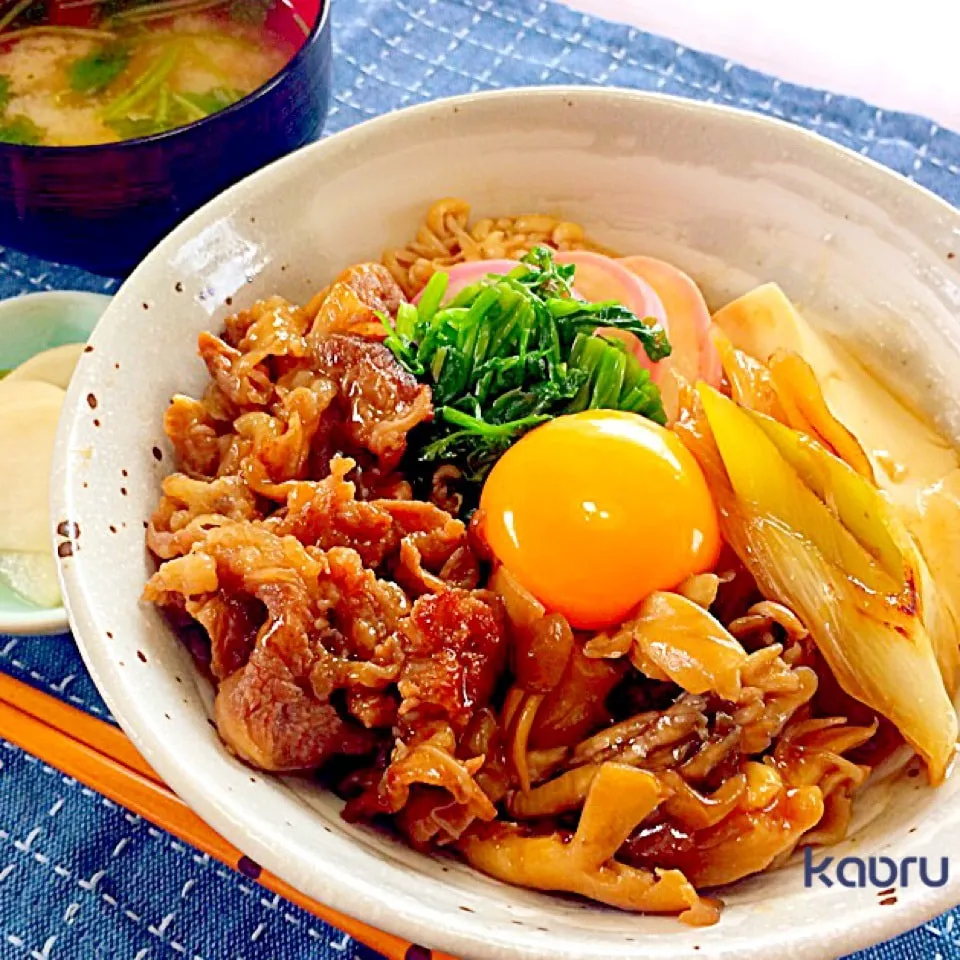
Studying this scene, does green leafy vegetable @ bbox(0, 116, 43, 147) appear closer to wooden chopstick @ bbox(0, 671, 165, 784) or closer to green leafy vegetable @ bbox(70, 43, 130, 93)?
green leafy vegetable @ bbox(70, 43, 130, 93)

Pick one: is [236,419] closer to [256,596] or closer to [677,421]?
[256,596]

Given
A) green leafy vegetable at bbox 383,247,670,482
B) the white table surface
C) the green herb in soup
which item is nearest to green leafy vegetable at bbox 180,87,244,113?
the green herb in soup

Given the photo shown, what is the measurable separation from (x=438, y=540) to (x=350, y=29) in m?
2.73

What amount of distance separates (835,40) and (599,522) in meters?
3.07

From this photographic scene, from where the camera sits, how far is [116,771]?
8.05ft

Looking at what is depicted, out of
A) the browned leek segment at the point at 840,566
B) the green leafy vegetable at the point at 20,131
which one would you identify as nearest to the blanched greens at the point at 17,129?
the green leafy vegetable at the point at 20,131

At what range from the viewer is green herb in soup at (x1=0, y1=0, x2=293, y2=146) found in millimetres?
3318

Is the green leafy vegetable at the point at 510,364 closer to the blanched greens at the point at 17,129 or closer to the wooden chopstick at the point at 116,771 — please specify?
the wooden chopstick at the point at 116,771

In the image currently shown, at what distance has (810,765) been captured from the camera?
2125 millimetres

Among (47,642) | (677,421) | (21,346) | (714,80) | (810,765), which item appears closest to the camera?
(810,765)

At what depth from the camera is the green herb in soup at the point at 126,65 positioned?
332cm

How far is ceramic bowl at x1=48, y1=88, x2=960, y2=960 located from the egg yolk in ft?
1.87

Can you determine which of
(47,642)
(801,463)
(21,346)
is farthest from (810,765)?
(21,346)

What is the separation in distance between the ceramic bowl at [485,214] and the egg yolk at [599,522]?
57 cm
